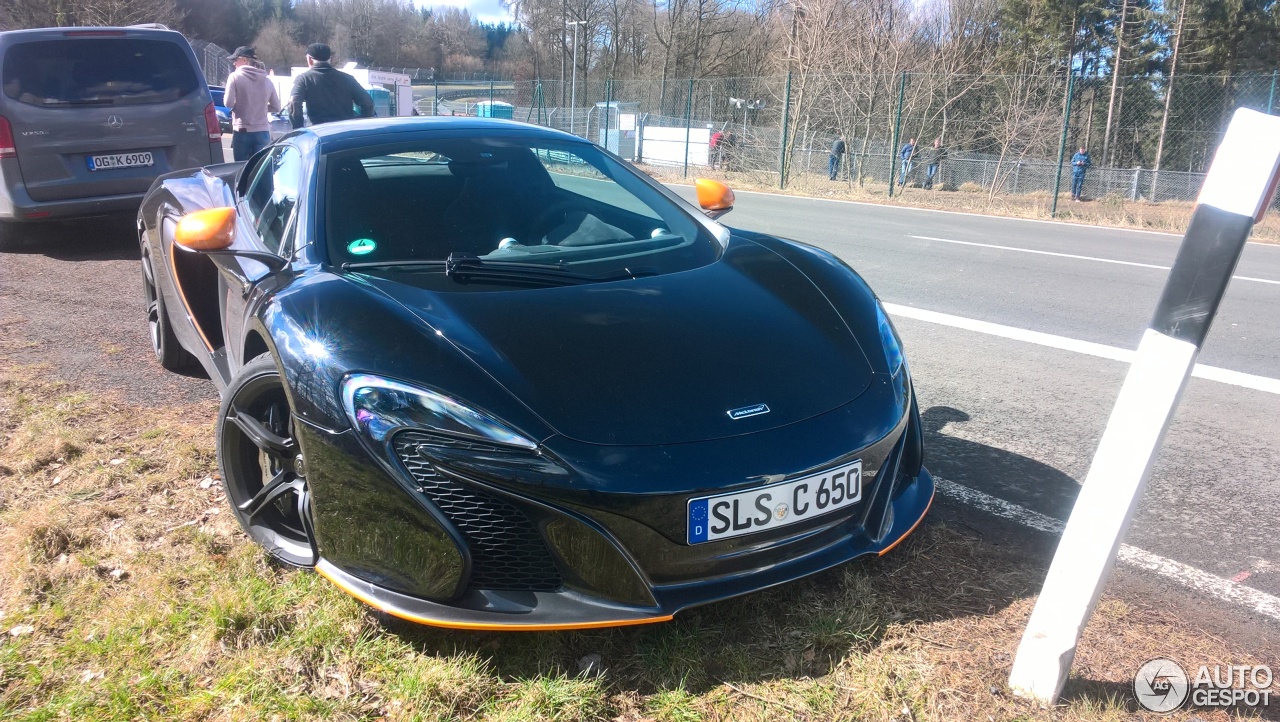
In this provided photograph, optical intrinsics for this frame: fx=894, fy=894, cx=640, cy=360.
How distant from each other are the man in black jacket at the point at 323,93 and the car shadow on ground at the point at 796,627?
6.46m

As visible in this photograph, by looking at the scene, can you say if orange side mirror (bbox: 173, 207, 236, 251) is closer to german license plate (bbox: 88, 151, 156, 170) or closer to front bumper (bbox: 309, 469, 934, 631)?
front bumper (bbox: 309, 469, 934, 631)

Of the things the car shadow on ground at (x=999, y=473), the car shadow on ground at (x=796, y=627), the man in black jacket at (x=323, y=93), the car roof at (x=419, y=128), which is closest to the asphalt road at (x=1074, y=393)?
the car shadow on ground at (x=999, y=473)

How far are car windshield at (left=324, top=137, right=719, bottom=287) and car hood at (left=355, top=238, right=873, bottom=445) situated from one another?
225 millimetres

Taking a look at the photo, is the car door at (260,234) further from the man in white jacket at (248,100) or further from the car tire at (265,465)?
the man in white jacket at (248,100)

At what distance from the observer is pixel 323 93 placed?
7.77 metres


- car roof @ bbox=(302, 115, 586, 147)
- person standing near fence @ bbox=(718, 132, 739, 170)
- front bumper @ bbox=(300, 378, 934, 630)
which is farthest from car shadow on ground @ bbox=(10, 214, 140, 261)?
person standing near fence @ bbox=(718, 132, 739, 170)

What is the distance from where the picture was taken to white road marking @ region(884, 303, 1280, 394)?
4.55 m

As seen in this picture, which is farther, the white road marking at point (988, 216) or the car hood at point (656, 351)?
the white road marking at point (988, 216)

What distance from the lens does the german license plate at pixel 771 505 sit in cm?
201

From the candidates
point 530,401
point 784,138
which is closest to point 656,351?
point 530,401

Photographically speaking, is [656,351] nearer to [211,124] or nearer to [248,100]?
[211,124]

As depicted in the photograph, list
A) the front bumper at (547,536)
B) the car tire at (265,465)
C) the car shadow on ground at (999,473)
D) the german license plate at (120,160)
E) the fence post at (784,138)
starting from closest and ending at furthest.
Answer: the front bumper at (547,536) → the car tire at (265,465) → the car shadow on ground at (999,473) → the german license plate at (120,160) → the fence post at (784,138)

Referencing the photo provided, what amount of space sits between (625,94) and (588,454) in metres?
31.9

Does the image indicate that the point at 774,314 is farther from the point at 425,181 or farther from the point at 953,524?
the point at 425,181
